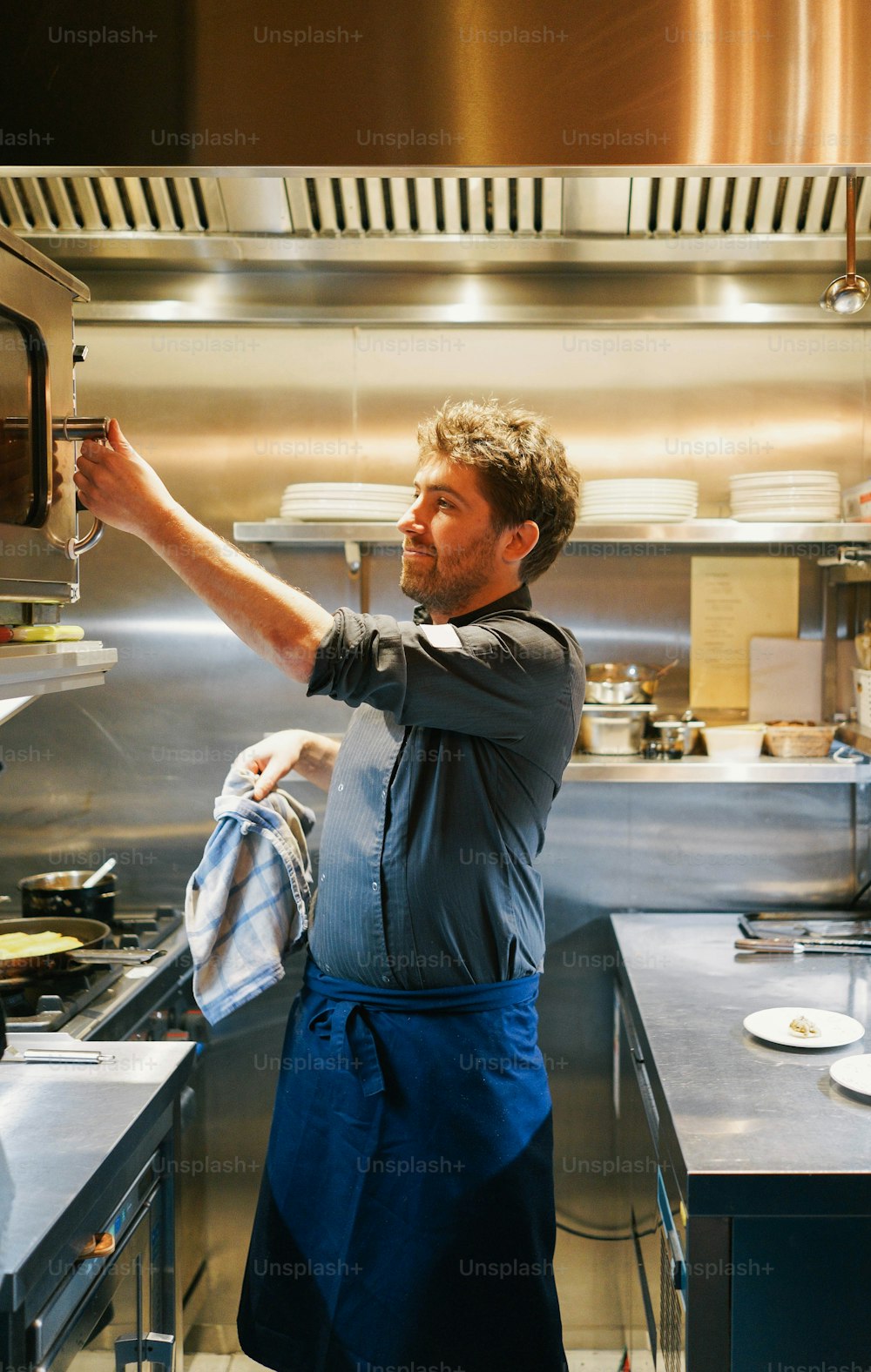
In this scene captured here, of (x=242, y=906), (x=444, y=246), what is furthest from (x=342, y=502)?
(x=242, y=906)

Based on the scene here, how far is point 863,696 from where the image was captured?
2.44m

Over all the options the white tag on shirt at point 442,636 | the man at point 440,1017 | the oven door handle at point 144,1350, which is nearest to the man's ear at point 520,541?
the man at point 440,1017

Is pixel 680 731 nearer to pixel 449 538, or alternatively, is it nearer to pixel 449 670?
pixel 449 538

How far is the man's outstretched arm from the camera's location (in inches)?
45.9

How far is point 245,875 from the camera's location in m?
2.00

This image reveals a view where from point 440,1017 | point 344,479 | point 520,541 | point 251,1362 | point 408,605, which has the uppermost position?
point 344,479

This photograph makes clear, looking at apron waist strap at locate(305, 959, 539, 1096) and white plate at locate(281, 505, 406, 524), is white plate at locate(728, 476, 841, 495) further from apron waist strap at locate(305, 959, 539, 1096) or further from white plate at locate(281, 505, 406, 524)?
apron waist strap at locate(305, 959, 539, 1096)

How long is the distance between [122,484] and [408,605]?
152 centimetres

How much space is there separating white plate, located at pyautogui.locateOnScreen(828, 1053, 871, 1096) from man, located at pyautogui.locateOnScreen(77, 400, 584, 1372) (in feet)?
1.56

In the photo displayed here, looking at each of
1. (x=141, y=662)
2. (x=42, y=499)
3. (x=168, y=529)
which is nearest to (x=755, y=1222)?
(x=168, y=529)

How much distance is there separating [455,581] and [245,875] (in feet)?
2.30

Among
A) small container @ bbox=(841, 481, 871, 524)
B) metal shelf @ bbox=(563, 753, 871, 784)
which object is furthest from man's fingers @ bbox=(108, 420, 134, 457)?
small container @ bbox=(841, 481, 871, 524)

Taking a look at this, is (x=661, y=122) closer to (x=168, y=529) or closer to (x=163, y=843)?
(x=168, y=529)

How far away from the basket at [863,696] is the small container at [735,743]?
230mm
